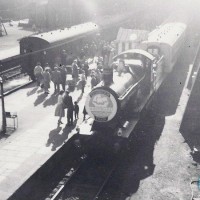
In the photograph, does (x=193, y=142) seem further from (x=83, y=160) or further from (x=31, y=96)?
→ (x=31, y=96)

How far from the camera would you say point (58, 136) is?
14562 mm

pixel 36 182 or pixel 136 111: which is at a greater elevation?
pixel 136 111

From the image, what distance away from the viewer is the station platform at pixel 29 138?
11387mm

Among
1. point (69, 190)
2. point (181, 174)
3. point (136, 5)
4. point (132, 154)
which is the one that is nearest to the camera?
point (69, 190)

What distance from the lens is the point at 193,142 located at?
49.3 feet

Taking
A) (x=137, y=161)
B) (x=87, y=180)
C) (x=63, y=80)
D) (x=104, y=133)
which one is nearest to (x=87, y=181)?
(x=87, y=180)

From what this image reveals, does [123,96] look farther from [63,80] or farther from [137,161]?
[63,80]

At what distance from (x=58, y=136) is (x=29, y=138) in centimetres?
120

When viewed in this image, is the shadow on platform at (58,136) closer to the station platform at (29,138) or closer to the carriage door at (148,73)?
the station platform at (29,138)

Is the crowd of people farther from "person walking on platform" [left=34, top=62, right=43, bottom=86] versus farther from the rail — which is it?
the rail

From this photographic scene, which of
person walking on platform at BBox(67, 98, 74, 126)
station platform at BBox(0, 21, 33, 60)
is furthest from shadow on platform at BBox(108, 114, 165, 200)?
station platform at BBox(0, 21, 33, 60)

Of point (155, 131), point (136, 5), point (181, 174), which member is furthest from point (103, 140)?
point (136, 5)

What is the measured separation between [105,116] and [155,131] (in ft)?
14.4

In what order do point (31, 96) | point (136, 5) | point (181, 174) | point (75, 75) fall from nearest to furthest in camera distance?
point (181, 174) < point (31, 96) < point (75, 75) < point (136, 5)
